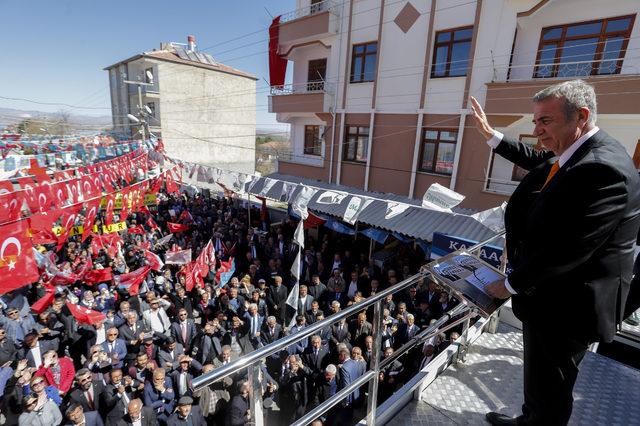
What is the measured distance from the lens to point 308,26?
1523cm

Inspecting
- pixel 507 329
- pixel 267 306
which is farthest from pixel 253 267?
pixel 507 329

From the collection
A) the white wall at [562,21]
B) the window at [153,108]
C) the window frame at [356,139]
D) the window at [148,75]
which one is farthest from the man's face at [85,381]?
the window at [153,108]

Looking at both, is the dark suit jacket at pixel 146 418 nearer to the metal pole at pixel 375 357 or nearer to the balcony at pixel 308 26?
the metal pole at pixel 375 357

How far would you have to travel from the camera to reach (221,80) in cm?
3631

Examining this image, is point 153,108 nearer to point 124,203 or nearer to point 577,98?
point 124,203

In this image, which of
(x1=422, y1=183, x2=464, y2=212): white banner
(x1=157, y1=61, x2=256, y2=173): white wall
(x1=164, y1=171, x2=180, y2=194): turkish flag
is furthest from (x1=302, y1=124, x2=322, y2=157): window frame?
(x1=157, y1=61, x2=256, y2=173): white wall

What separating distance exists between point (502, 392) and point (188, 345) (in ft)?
23.3

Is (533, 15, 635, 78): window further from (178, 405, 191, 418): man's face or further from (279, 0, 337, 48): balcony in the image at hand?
(178, 405, 191, 418): man's face

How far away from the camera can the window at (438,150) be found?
12242 mm

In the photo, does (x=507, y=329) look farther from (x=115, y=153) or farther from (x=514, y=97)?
(x=115, y=153)

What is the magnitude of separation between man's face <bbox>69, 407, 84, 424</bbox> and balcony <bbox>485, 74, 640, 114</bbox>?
39.6 ft

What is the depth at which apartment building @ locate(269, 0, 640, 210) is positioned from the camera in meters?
9.38

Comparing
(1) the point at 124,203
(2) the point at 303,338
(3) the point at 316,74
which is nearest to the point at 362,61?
(3) the point at 316,74

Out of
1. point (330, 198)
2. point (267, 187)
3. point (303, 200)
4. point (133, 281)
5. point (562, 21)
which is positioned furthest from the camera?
point (267, 187)
